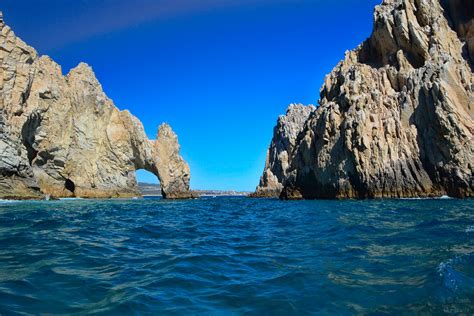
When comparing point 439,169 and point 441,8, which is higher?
point 441,8

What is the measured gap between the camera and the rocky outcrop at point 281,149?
11238 cm

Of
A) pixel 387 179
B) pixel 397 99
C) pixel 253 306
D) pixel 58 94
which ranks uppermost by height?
pixel 58 94

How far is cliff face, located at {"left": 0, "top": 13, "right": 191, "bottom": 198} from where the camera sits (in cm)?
4762

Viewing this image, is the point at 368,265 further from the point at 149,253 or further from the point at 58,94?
the point at 58,94

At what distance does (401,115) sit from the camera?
1982 inches

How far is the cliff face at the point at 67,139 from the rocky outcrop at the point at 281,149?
108 ft

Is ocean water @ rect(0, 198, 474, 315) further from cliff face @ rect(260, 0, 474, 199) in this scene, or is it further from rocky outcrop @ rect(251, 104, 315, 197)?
rocky outcrop @ rect(251, 104, 315, 197)

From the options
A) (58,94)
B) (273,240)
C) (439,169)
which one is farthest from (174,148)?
(273,240)

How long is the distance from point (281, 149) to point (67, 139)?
67713 mm

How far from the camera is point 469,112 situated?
4422 cm

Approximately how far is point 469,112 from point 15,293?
163 feet

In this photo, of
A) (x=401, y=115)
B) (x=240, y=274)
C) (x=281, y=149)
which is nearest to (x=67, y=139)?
(x=401, y=115)

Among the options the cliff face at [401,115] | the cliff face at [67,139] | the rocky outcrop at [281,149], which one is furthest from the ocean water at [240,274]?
the rocky outcrop at [281,149]

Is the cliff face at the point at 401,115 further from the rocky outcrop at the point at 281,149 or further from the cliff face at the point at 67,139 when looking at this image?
the rocky outcrop at the point at 281,149
